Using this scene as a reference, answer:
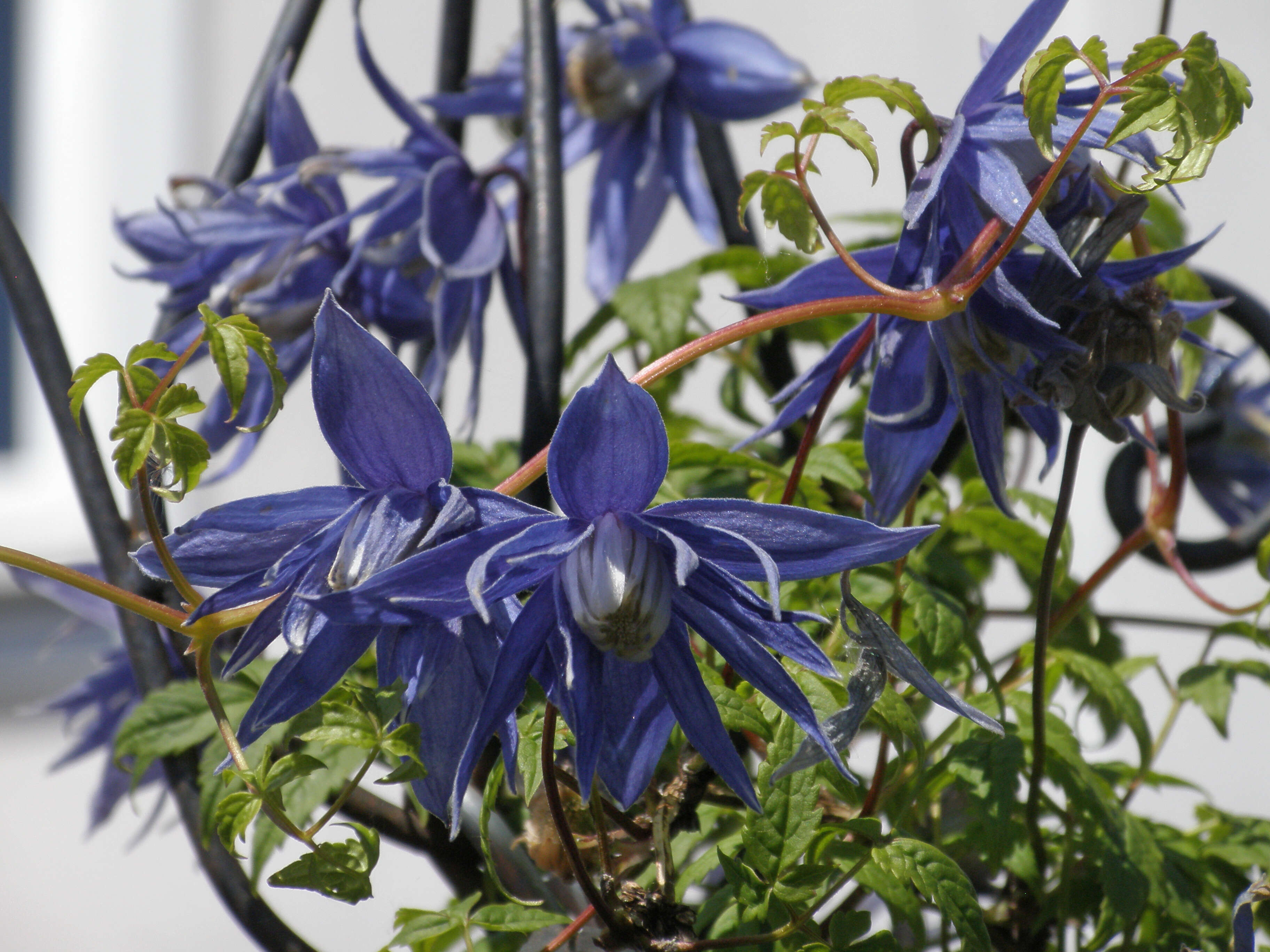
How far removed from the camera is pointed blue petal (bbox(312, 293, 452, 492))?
9.9 inches

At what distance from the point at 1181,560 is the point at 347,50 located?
165cm

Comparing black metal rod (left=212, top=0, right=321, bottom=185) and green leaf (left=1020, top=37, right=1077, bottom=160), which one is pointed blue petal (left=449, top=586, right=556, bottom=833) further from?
black metal rod (left=212, top=0, right=321, bottom=185)

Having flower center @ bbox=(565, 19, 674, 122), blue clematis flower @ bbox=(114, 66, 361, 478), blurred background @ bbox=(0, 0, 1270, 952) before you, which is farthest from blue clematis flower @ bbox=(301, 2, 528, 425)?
blurred background @ bbox=(0, 0, 1270, 952)

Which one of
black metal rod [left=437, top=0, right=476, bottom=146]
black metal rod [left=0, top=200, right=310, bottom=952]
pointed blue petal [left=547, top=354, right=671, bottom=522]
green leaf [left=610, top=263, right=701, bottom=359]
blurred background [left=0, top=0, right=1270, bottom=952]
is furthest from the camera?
blurred background [left=0, top=0, right=1270, bottom=952]

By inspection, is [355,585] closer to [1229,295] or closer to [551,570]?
[551,570]

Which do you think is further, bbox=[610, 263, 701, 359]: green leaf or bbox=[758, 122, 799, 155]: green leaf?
bbox=[610, 263, 701, 359]: green leaf

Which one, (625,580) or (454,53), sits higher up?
(454,53)

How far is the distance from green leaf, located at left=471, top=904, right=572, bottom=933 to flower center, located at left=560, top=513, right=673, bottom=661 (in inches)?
4.0

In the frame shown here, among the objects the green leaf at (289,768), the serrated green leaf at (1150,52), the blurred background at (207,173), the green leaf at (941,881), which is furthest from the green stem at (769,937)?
the blurred background at (207,173)

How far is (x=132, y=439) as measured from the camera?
24 cm

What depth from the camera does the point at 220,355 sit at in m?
0.24

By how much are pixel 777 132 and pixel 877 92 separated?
0.10 feet

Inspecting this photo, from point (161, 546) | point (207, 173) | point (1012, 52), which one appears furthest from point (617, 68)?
point (207, 173)

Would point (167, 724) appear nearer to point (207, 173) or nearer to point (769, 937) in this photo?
point (769, 937)
